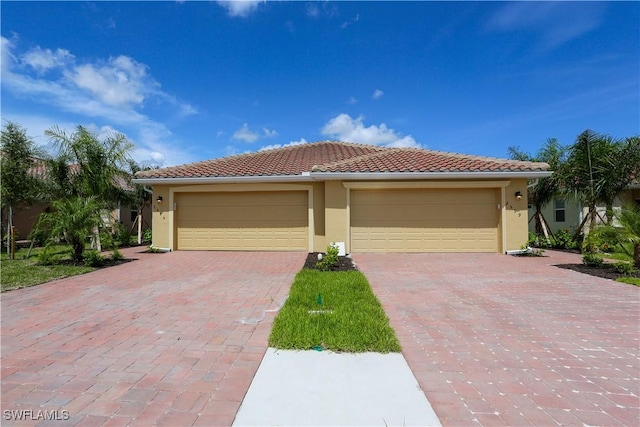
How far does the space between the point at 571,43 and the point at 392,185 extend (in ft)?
24.1

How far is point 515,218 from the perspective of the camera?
10.5m

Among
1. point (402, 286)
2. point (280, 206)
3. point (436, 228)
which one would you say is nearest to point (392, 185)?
point (436, 228)

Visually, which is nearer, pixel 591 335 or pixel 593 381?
pixel 593 381

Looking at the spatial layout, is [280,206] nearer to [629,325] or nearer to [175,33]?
[175,33]

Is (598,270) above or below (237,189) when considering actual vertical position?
below

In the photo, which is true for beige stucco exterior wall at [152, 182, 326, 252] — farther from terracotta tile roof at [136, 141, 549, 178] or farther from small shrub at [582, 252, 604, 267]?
small shrub at [582, 252, 604, 267]

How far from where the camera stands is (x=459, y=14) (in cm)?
910

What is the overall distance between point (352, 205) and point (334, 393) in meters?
8.61

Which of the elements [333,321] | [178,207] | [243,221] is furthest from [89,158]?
[333,321]

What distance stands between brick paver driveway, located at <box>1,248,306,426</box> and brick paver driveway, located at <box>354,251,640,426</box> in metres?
1.99

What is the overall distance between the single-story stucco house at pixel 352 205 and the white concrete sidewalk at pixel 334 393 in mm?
7627

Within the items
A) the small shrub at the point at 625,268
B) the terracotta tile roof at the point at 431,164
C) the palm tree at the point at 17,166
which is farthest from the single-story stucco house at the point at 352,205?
the palm tree at the point at 17,166

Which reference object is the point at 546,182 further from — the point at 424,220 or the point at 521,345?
the point at 521,345

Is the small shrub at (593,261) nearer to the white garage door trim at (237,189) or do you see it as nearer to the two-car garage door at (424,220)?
the two-car garage door at (424,220)
